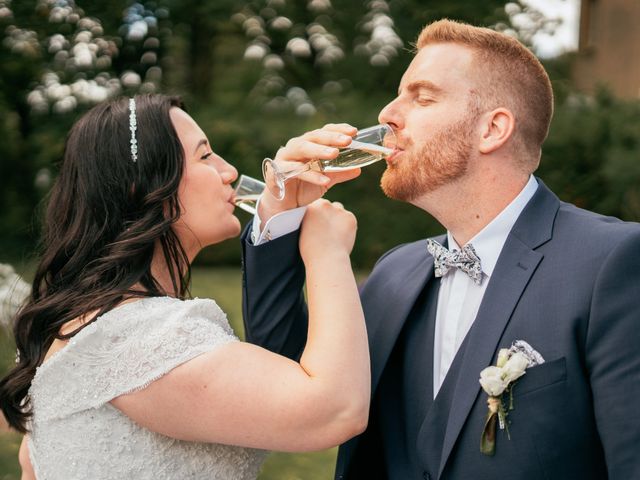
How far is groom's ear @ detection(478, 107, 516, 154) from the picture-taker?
113 inches

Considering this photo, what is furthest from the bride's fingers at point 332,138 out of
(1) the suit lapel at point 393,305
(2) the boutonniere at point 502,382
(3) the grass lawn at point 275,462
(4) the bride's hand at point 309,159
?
(3) the grass lawn at point 275,462

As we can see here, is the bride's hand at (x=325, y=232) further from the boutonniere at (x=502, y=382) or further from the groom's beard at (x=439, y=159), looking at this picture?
the boutonniere at (x=502, y=382)

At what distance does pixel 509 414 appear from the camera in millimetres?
2441

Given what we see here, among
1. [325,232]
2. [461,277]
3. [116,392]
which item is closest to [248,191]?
[325,232]

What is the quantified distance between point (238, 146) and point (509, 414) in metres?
11.3

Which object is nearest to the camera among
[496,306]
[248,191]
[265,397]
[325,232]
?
[265,397]

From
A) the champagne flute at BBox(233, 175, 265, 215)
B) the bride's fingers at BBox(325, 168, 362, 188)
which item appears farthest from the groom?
the champagne flute at BBox(233, 175, 265, 215)

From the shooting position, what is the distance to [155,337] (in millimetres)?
2461

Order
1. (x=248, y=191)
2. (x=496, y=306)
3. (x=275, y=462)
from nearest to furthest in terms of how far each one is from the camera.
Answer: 1. (x=496, y=306)
2. (x=248, y=191)
3. (x=275, y=462)

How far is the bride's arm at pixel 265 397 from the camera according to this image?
7.74 ft

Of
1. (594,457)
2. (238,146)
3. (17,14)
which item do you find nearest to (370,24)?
(238,146)

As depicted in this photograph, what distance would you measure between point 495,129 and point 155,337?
4.32ft

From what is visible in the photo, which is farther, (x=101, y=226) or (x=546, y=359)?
(x=101, y=226)

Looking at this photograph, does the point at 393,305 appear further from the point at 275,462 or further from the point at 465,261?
the point at 275,462
